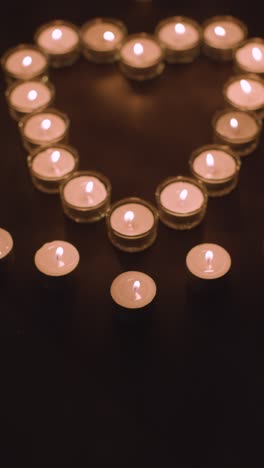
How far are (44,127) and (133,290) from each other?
0.58m

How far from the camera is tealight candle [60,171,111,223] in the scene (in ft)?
5.49

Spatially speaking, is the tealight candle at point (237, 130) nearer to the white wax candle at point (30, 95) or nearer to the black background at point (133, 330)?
the black background at point (133, 330)

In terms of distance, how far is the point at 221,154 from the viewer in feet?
5.91

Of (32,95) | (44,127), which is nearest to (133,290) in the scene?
(44,127)

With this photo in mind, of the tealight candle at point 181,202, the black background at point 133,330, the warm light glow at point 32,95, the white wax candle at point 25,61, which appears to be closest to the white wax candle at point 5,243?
the black background at point 133,330

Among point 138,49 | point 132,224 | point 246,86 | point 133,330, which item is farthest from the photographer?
point 138,49

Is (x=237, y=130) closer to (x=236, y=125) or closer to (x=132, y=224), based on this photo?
(x=236, y=125)

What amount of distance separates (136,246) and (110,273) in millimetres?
88

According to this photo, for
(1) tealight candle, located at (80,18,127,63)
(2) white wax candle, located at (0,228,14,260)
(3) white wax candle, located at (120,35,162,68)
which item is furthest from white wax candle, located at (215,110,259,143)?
(2) white wax candle, located at (0,228,14,260)

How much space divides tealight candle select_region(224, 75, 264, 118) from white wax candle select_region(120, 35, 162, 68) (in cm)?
24

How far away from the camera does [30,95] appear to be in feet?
6.38

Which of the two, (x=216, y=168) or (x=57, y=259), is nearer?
(x=57, y=259)

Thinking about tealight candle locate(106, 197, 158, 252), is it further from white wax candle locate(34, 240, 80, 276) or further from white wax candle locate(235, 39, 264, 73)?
white wax candle locate(235, 39, 264, 73)

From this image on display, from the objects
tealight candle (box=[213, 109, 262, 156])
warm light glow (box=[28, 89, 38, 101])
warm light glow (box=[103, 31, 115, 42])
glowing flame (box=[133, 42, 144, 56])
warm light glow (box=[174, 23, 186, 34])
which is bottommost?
tealight candle (box=[213, 109, 262, 156])
